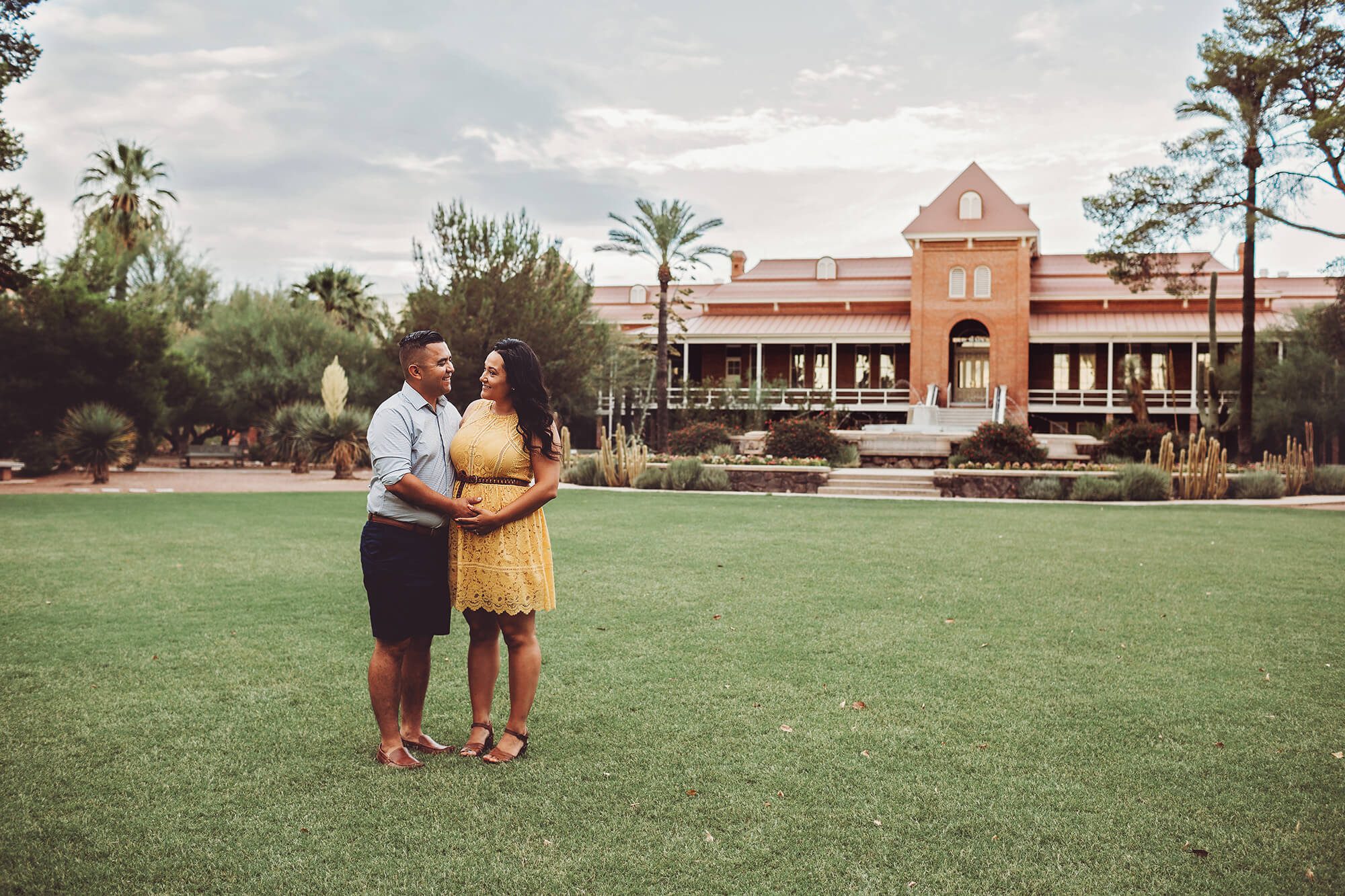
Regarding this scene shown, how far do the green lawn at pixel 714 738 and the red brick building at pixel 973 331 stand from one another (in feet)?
86.1

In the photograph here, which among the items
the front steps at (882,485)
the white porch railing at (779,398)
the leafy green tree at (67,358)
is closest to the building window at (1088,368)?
the white porch railing at (779,398)

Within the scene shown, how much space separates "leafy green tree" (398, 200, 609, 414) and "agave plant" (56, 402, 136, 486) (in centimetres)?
825

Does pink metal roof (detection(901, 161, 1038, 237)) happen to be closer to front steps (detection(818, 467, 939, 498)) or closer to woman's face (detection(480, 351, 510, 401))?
front steps (detection(818, 467, 939, 498))

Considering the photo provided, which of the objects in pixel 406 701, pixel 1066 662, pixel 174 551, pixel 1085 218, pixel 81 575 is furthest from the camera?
pixel 1085 218

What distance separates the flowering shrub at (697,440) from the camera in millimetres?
25891

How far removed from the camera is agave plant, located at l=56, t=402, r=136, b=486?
68.3ft

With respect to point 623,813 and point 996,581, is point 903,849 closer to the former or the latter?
point 623,813

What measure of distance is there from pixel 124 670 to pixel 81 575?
373cm

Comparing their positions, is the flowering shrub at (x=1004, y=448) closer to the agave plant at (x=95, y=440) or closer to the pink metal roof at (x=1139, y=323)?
the pink metal roof at (x=1139, y=323)

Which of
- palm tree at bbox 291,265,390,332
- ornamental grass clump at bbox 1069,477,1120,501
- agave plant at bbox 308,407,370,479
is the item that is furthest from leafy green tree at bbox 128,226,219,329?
ornamental grass clump at bbox 1069,477,1120,501

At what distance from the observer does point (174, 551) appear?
1027cm

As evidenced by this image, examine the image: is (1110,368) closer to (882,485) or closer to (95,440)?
(882,485)

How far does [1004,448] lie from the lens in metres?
22.1

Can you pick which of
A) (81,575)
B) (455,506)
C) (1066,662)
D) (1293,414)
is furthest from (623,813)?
(1293,414)
